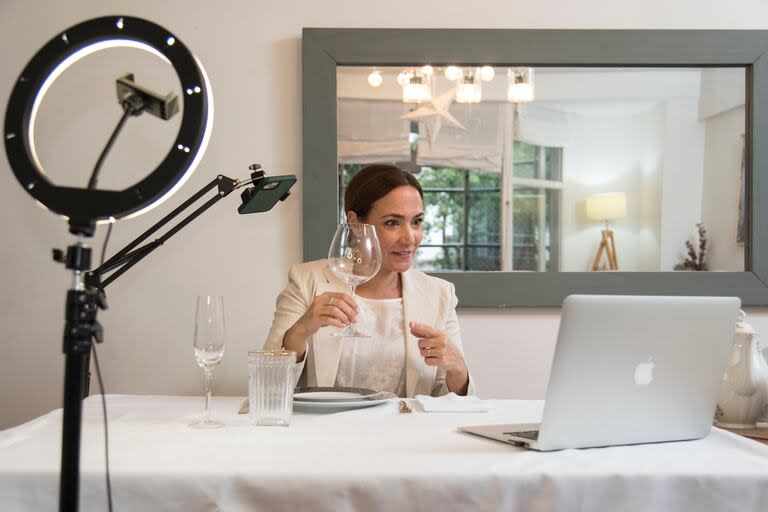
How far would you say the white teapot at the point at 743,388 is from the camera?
5.83 ft

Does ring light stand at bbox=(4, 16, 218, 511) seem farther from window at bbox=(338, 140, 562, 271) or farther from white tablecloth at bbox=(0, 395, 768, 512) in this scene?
window at bbox=(338, 140, 562, 271)

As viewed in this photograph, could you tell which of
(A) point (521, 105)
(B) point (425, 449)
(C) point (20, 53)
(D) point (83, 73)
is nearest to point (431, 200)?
(A) point (521, 105)

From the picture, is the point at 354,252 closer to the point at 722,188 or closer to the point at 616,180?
the point at 616,180

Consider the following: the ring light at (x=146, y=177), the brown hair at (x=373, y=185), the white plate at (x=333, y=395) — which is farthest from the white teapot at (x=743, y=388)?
the ring light at (x=146, y=177)

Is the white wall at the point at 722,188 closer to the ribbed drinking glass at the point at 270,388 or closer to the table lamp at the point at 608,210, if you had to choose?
the table lamp at the point at 608,210

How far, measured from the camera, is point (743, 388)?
1780mm

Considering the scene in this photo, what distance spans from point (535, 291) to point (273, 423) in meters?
1.72

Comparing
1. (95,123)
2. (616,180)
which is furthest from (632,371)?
(95,123)

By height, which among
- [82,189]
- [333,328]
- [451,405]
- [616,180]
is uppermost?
[616,180]

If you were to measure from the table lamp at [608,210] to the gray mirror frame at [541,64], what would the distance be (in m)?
0.07

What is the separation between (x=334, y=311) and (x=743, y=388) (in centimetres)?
88

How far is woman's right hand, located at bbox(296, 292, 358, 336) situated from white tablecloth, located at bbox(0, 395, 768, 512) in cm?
54

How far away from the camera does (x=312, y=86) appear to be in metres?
3.08

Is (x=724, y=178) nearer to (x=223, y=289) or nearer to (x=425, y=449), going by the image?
(x=223, y=289)
